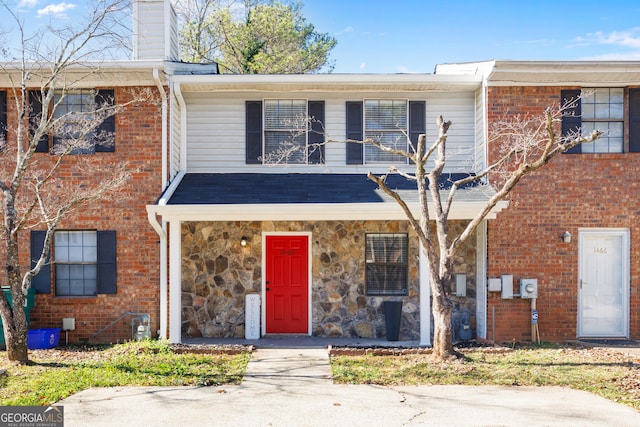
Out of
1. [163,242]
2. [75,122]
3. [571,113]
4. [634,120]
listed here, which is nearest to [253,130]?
[163,242]

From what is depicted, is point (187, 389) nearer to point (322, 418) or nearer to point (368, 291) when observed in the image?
point (322, 418)

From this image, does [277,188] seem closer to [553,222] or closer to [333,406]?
[333,406]

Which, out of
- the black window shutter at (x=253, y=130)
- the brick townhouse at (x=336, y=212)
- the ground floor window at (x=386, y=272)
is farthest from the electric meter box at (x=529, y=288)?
the black window shutter at (x=253, y=130)

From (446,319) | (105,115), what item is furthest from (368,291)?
(105,115)

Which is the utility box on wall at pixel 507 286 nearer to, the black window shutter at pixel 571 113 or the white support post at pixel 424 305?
the white support post at pixel 424 305

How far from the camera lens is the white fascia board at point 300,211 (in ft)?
29.2

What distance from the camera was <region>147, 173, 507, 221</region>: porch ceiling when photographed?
894 cm

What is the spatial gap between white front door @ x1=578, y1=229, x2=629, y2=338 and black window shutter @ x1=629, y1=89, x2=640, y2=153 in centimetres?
170

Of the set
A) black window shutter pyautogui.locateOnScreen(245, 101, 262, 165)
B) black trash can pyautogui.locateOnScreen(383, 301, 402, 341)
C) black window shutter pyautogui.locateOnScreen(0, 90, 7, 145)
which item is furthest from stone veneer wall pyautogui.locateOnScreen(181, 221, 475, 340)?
black window shutter pyautogui.locateOnScreen(0, 90, 7, 145)

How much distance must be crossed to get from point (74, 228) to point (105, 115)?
2.14 m

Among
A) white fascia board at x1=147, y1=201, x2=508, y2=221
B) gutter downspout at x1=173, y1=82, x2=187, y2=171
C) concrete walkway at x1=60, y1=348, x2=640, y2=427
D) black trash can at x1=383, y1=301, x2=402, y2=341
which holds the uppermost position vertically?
gutter downspout at x1=173, y1=82, x2=187, y2=171

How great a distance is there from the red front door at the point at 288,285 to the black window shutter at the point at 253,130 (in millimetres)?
1691

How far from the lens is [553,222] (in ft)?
32.2

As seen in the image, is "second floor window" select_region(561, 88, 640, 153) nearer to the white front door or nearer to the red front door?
the white front door
